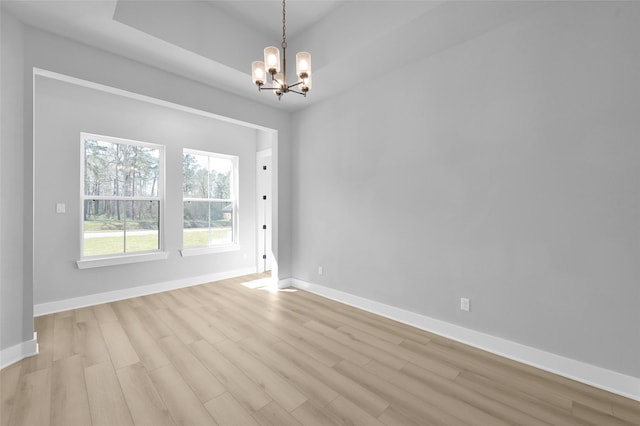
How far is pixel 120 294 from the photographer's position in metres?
3.82

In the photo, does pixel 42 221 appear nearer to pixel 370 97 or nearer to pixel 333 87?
pixel 333 87

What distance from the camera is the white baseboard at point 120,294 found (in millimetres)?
3307

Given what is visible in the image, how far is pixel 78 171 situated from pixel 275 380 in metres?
3.68

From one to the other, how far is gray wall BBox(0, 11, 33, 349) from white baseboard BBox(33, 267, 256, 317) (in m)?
1.23

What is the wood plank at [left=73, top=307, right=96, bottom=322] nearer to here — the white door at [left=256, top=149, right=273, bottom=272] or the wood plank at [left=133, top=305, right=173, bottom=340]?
the wood plank at [left=133, top=305, right=173, bottom=340]

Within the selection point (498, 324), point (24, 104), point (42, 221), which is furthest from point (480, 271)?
point (42, 221)

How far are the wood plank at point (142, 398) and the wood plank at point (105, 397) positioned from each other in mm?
32

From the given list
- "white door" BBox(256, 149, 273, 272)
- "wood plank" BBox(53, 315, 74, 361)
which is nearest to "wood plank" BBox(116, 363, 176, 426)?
"wood plank" BBox(53, 315, 74, 361)

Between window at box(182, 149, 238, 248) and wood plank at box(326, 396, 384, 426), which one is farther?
window at box(182, 149, 238, 248)

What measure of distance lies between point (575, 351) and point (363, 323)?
1.79 m

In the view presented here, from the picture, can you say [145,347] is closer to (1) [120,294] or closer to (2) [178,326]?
(2) [178,326]

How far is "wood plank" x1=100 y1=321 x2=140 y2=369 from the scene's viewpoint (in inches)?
90.7

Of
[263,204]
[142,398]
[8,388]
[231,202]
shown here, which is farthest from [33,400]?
[263,204]

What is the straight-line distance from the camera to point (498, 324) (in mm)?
2432
